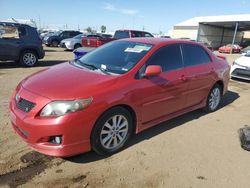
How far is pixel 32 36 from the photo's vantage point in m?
11.6

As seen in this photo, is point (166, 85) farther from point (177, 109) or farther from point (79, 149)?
point (79, 149)

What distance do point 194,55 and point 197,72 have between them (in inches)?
14.3

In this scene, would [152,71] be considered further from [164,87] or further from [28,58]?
[28,58]

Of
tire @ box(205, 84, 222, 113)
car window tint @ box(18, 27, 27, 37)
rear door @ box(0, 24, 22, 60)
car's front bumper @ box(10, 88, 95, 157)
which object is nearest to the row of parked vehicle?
car window tint @ box(18, 27, 27, 37)

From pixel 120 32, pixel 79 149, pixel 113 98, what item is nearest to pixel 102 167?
pixel 79 149

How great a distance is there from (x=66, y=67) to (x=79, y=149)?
5.18 feet

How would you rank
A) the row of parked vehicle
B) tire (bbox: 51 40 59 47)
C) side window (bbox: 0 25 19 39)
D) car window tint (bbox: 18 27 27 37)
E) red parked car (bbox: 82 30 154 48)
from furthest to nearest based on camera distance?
tire (bbox: 51 40 59 47) < the row of parked vehicle < red parked car (bbox: 82 30 154 48) < car window tint (bbox: 18 27 27 37) < side window (bbox: 0 25 19 39)

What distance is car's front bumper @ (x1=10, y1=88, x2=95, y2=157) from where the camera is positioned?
10.9 ft

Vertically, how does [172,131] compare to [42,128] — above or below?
below

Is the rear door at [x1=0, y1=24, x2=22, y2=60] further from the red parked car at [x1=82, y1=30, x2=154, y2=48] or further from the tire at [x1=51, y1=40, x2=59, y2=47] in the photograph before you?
the tire at [x1=51, y1=40, x2=59, y2=47]

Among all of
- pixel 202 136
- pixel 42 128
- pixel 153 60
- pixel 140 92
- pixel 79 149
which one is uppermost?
pixel 153 60

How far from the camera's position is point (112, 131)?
390cm

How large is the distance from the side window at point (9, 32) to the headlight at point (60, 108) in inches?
346

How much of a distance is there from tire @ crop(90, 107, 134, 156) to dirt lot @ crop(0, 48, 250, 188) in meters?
0.14
